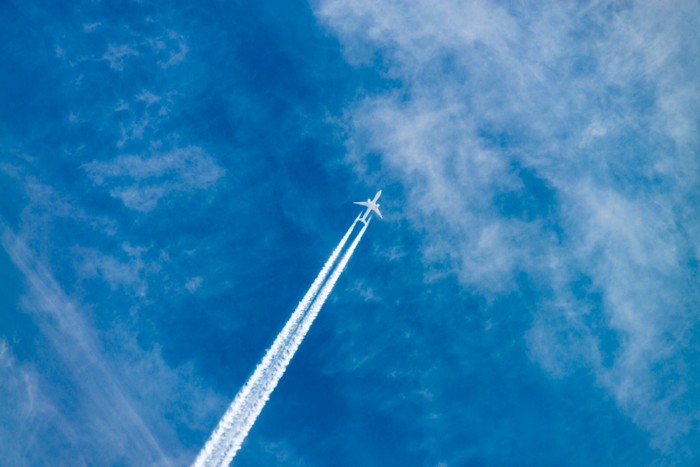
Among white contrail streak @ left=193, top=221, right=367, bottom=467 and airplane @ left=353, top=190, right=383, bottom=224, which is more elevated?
airplane @ left=353, top=190, right=383, bottom=224

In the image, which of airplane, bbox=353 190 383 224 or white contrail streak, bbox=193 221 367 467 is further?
airplane, bbox=353 190 383 224

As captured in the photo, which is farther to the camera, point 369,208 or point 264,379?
point 369,208

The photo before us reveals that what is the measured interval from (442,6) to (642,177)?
38403mm

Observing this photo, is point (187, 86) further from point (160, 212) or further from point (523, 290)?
point (523, 290)

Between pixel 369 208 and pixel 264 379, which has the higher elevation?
pixel 369 208

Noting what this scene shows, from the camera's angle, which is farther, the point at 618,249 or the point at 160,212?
A: the point at 618,249

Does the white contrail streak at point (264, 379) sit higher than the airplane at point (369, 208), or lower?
lower

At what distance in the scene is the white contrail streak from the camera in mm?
79188

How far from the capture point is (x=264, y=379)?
82.1 metres

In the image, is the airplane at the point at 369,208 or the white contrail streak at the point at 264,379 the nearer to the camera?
the white contrail streak at the point at 264,379

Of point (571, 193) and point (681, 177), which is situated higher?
point (681, 177)

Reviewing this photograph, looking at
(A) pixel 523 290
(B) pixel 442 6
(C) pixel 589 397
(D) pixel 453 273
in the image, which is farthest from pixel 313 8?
(C) pixel 589 397

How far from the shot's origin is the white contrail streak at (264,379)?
Answer: 79188 mm

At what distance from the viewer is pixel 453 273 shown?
89562 millimetres
